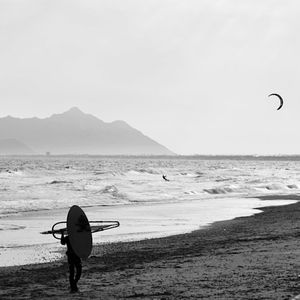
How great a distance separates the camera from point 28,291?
11.4 metres

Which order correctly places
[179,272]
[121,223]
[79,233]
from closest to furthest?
1. [79,233]
2. [179,272]
3. [121,223]

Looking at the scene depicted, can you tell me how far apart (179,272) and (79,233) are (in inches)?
98.4

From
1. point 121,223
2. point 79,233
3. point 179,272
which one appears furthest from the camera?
point 121,223

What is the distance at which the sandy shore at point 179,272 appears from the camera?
1083 centimetres

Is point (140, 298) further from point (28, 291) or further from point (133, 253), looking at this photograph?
point (133, 253)

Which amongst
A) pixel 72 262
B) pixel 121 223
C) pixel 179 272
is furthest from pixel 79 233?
pixel 121 223

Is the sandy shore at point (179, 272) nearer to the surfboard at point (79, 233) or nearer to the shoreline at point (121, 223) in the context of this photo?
the surfboard at point (79, 233)

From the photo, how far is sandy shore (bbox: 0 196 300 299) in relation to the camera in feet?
35.5

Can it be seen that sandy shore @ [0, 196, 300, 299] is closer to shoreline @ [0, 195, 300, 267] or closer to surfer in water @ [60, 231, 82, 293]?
surfer in water @ [60, 231, 82, 293]

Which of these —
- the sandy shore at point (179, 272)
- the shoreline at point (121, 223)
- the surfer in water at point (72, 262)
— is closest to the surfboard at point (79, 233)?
the surfer in water at point (72, 262)

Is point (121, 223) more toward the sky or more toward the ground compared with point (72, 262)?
more toward the ground

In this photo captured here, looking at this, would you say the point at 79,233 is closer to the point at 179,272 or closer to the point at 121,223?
the point at 179,272

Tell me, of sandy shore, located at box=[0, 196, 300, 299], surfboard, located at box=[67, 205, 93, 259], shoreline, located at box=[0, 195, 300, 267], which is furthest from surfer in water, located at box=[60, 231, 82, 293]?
shoreline, located at box=[0, 195, 300, 267]

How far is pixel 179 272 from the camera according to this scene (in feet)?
42.1
